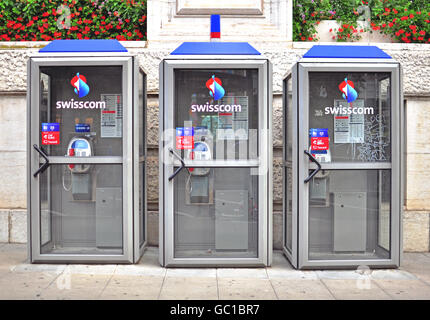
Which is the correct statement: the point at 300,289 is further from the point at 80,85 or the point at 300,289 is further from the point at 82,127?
the point at 80,85

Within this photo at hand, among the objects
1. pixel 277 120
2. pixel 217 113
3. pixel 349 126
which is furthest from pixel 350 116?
pixel 217 113

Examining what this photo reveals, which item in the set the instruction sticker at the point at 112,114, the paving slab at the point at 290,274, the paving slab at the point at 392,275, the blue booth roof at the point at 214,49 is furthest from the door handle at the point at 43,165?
the paving slab at the point at 392,275

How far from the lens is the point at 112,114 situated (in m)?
5.82

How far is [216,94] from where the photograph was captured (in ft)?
18.7

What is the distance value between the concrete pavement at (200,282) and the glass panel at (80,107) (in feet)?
4.46

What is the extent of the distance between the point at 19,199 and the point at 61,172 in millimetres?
1550

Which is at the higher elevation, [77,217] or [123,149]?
[123,149]

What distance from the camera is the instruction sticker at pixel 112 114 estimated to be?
5797 mm

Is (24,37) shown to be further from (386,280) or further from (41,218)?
(386,280)

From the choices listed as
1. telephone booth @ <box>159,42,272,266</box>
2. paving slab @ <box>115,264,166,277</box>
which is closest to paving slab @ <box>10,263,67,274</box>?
paving slab @ <box>115,264,166,277</box>

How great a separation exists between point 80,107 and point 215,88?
5.03 ft

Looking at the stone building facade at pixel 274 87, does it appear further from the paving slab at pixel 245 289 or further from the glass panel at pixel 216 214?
the paving slab at pixel 245 289
